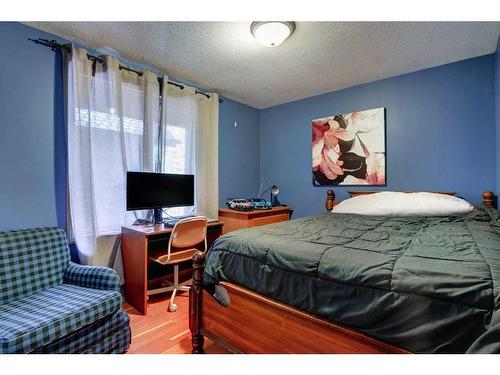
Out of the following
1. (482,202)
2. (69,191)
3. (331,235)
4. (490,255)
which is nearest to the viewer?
(490,255)

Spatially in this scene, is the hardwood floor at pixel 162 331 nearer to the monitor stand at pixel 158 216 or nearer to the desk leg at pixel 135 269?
the desk leg at pixel 135 269

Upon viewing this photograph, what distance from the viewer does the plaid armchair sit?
4.12 ft

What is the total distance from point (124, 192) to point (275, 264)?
6.06 feet

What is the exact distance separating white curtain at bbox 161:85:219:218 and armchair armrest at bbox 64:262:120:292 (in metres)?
1.22

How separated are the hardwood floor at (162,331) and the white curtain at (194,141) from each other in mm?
1040

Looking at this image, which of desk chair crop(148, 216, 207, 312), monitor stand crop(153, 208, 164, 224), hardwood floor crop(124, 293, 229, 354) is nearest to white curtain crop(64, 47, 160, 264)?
monitor stand crop(153, 208, 164, 224)

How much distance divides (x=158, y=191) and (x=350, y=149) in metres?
2.31

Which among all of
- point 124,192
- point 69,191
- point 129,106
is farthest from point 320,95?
point 69,191

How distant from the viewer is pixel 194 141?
10.2 ft

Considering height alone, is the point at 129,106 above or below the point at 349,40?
below

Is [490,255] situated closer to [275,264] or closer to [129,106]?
[275,264]

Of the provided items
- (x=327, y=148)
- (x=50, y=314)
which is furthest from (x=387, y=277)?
(x=327, y=148)

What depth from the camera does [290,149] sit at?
150 inches

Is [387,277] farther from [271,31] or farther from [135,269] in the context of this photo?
[135,269]
